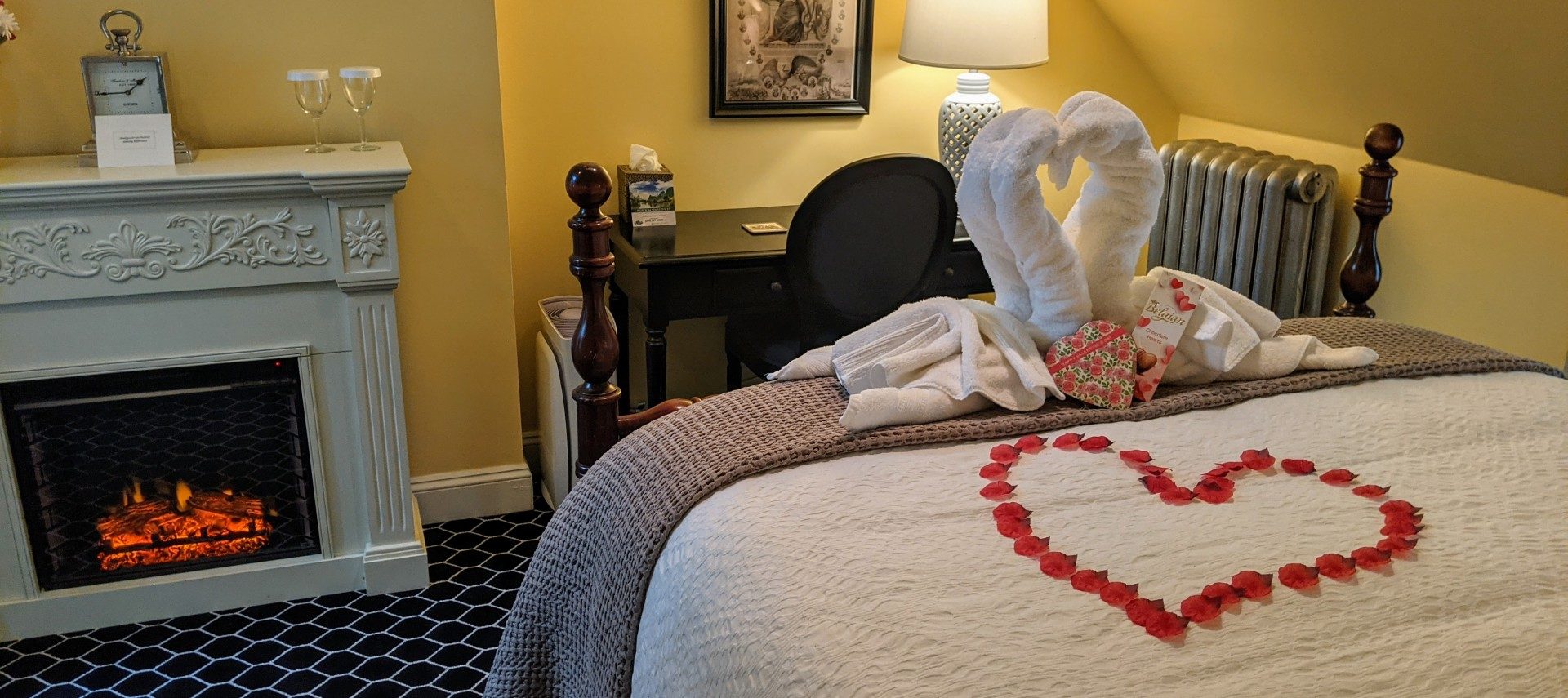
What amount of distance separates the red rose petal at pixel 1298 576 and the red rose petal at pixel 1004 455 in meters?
0.34

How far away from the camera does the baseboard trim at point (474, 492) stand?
112 inches

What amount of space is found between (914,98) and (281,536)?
6.80 ft

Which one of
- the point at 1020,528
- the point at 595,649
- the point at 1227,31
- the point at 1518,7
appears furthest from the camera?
the point at 1227,31

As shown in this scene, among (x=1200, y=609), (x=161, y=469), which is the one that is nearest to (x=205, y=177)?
(x=161, y=469)

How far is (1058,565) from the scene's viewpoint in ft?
3.83

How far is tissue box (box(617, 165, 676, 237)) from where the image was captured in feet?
9.77

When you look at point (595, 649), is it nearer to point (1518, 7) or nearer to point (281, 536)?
point (281, 536)

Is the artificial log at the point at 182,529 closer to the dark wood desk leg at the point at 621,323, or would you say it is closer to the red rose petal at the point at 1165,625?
the dark wood desk leg at the point at 621,323

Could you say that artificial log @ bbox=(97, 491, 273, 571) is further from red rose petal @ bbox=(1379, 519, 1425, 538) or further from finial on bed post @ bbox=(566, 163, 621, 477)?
red rose petal @ bbox=(1379, 519, 1425, 538)

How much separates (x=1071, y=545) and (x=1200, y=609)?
0.15 metres

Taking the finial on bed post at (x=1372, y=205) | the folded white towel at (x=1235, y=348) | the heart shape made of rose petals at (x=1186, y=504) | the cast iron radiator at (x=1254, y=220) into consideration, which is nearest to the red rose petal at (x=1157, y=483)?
the heart shape made of rose petals at (x=1186, y=504)

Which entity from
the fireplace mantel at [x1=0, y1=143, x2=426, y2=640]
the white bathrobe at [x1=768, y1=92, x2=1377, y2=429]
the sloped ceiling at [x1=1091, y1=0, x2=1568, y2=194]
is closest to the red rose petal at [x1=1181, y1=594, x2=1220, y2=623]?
the white bathrobe at [x1=768, y1=92, x2=1377, y2=429]

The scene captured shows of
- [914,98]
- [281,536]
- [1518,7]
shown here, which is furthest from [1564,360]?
[281,536]

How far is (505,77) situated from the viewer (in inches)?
117
